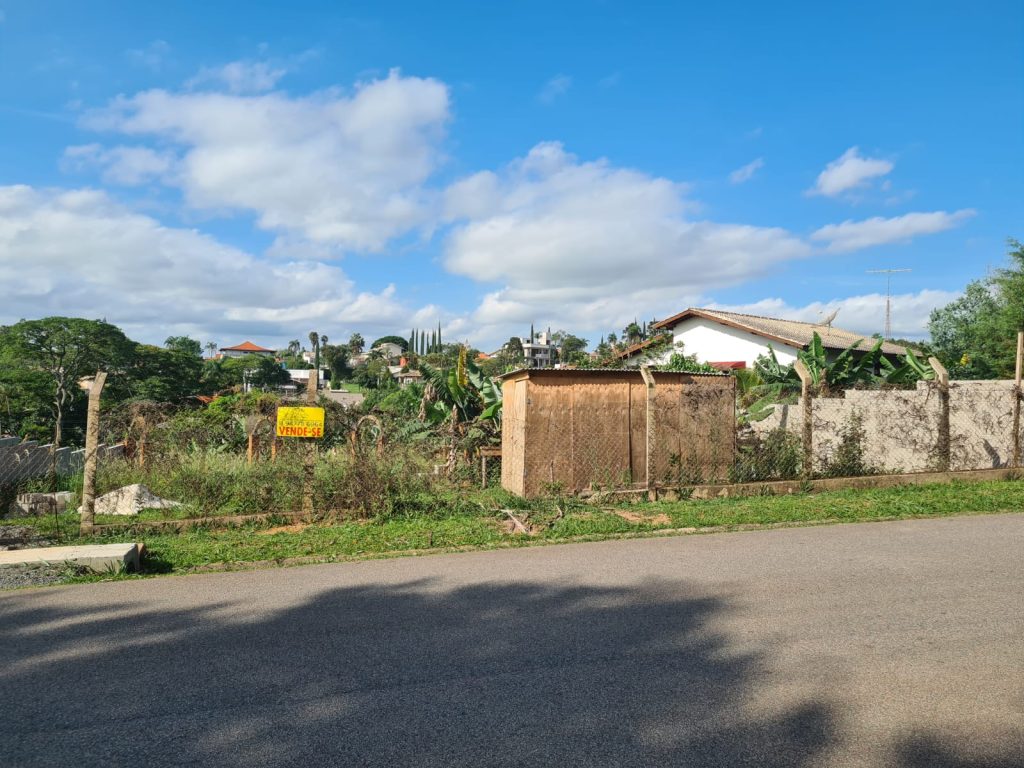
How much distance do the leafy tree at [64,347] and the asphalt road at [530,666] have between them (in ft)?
167

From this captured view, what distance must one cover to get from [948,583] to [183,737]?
20.1ft

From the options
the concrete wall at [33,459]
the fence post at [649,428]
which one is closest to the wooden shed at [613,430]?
the fence post at [649,428]

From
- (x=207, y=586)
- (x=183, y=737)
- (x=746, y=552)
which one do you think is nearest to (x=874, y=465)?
(x=746, y=552)

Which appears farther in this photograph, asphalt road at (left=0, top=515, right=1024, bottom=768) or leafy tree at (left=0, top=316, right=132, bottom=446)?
leafy tree at (left=0, top=316, right=132, bottom=446)

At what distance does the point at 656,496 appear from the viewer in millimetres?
10695

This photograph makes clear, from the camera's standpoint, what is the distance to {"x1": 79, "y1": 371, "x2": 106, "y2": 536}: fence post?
26.6ft

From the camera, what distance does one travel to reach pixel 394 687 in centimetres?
425

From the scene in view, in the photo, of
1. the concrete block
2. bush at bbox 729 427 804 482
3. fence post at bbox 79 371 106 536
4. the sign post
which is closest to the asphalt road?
fence post at bbox 79 371 106 536

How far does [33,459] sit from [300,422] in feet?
15.2

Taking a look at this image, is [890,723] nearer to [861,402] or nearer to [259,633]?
[259,633]

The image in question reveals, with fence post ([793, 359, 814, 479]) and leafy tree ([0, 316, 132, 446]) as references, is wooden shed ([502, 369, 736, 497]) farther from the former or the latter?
leafy tree ([0, 316, 132, 446])

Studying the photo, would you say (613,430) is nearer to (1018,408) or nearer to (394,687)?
(394,687)

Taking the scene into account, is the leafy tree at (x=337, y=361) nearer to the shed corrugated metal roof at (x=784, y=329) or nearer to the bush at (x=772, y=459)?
the shed corrugated metal roof at (x=784, y=329)

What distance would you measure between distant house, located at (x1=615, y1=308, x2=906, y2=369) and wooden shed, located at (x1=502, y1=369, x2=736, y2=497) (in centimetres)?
1357
